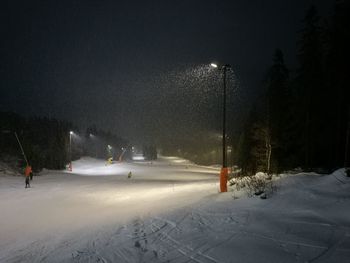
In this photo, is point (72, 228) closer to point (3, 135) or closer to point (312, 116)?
point (312, 116)

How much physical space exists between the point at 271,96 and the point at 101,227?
88.9 ft

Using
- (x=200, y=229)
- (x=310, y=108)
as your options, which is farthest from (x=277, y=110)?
(x=200, y=229)

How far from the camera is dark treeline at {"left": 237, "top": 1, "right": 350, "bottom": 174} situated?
3009 cm

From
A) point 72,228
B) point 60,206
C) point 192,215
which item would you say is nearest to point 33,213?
point 60,206

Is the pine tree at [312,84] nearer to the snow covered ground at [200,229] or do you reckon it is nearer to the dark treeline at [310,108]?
the dark treeline at [310,108]

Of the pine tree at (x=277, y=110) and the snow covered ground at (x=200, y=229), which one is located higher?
the pine tree at (x=277, y=110)

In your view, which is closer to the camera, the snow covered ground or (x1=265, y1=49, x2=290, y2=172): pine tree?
the snow covered ground

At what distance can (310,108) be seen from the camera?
33.1 meters

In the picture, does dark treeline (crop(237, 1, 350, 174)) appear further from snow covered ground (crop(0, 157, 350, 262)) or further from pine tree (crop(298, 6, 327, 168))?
snow covered ground (crop(0, 157, 350, 262))

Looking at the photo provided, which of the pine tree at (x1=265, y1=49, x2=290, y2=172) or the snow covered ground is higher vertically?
the pine tree at (x1=265, y1=49, x2=290, y2=172)

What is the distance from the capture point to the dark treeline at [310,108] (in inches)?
1185

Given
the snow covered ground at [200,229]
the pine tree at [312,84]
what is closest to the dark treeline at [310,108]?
the pine tree at [312,84]

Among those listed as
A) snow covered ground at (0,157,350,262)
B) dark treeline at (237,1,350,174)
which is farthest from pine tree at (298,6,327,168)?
snow covered ground at (0,157,350,262)

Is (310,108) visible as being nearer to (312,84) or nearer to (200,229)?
(312,84)
